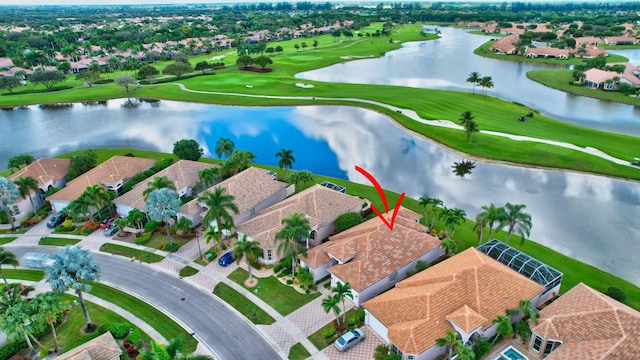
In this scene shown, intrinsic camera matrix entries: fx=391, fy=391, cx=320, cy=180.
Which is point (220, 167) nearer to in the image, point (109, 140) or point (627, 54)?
point (109, 140)

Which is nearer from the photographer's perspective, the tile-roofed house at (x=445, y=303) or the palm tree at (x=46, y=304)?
the palm tree at (x=46, y=304)

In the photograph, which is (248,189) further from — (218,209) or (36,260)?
(36,260)

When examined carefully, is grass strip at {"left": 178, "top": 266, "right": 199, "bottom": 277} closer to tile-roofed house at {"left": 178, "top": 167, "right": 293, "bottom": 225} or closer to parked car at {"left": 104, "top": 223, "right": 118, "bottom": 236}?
tile-roofed house at {"left": 178, "top": 167, "right": 293, "bottom": 225}

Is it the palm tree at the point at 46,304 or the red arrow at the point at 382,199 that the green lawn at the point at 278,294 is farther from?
the palm tree at the point at 46,304

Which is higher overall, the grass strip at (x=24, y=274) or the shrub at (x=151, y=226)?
the shrub at (x=151, y=226)


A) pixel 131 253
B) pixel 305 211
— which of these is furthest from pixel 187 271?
pixel 305 211

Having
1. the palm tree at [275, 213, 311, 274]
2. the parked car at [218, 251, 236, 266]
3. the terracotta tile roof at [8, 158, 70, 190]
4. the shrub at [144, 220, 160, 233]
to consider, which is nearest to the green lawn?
the parked car at [218, 251, 236, 266]

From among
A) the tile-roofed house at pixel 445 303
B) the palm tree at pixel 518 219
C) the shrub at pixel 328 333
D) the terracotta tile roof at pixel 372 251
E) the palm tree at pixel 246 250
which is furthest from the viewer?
the palm tree at pixel 518 219

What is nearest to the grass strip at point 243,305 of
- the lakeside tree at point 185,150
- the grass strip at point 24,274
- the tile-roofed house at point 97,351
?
the tile-roofed house at point 97,351
